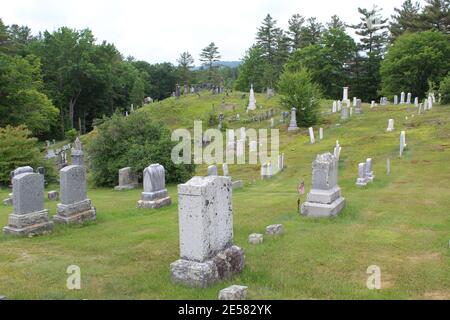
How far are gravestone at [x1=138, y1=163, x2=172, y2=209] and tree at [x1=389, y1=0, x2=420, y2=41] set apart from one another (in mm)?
54876

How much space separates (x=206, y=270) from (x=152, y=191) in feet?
27.0

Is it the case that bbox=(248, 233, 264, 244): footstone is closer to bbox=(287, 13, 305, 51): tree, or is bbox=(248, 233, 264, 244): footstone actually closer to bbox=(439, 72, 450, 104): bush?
bbox=(439, 72, 450, 104): bush

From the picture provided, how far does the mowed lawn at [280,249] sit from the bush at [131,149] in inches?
125

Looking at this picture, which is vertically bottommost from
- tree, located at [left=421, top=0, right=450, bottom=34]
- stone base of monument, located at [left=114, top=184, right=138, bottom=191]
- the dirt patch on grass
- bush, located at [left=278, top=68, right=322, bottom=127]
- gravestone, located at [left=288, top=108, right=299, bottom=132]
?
stone base of monument, located at [left=114, top=184, right=138, bottom=191]

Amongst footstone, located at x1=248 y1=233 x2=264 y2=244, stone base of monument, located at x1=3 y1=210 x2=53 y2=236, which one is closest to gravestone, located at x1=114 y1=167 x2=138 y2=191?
stone base of monument, located at x1=3 y1=210 x2=53 y2=236

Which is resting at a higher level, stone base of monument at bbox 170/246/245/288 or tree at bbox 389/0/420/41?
tree at bbox 389/0/420/41

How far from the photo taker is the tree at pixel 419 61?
5038 centimetres

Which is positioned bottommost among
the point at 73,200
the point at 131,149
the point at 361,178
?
the point at 361,178

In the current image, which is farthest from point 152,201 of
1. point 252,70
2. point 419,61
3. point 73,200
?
point 252,70

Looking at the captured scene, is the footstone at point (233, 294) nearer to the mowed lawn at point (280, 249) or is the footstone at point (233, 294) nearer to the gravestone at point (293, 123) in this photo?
the mowed lawn at point (280, 249)

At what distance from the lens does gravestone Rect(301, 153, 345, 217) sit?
1242 centimetres

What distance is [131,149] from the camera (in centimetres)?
2242

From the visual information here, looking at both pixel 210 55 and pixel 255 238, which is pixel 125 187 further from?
pixel 210 55

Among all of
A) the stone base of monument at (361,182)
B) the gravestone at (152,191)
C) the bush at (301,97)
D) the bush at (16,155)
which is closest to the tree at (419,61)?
the bush at (301,97)
